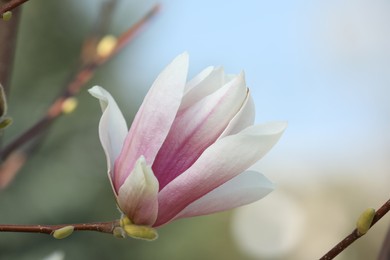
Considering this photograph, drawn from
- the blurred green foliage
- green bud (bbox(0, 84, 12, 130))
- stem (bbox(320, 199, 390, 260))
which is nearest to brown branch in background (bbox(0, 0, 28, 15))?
green bud (bbox(0, 84, 12, 130))

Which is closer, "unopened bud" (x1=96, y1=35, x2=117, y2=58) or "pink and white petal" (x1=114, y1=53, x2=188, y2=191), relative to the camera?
"pink and white petal" (x1=114, y1=53, x2=188, y2=191)

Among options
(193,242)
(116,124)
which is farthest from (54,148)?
(116,124)

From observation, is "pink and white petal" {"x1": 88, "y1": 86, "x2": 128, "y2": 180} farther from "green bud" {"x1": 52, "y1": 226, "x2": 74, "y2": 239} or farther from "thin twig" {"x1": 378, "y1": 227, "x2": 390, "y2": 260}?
"thin twig" {"x1": 378, "y1": 227, "x2": 390, "y2": 260}

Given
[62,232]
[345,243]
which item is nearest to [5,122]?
[62,232]

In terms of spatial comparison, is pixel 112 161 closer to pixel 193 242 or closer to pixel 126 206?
pixel 126 206

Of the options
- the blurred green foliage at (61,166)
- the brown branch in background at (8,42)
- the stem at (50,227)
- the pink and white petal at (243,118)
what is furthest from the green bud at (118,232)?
the blurred green foliage at (61,166)
